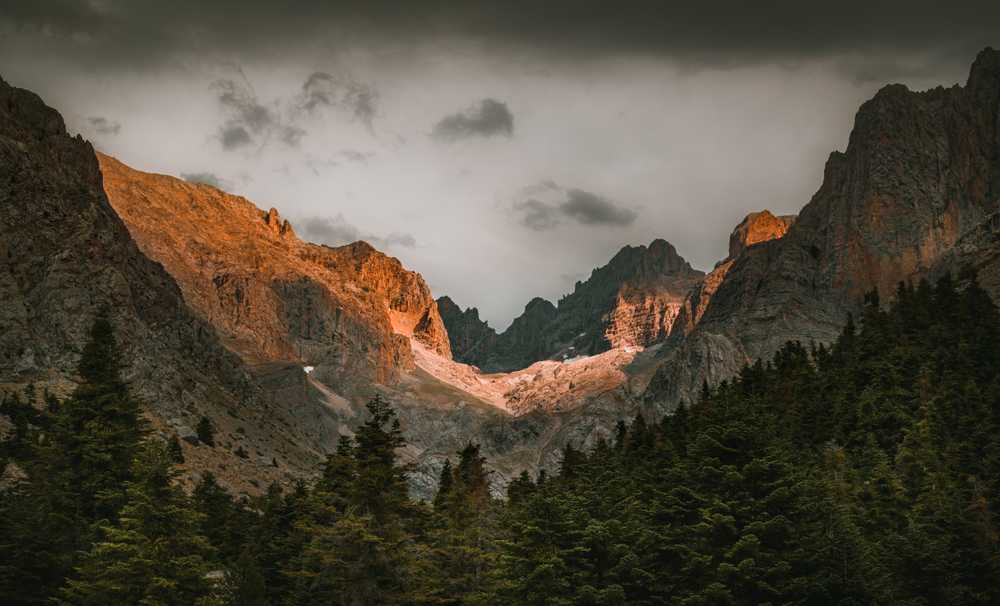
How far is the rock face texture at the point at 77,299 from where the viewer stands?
13875 cm

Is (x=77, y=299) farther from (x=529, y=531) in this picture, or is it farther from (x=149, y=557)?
(x=529, y=531)

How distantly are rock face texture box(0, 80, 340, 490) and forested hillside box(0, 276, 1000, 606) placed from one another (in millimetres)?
76382

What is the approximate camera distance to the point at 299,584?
A: 51.5 meters

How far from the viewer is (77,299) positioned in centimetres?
Answer: 15625

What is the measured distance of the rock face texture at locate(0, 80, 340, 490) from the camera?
455 ft

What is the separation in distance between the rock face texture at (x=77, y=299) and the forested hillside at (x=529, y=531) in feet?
251

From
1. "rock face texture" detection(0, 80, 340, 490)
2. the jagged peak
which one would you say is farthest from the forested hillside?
the jagged peak

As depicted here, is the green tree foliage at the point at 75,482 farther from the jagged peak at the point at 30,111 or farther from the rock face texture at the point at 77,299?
the jagged peak at the point at 30,111

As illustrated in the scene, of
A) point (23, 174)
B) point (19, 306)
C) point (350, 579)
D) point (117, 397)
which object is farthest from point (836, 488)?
point (23, 174)

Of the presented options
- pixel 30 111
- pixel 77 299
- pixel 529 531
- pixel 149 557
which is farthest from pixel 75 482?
pixel 30 111

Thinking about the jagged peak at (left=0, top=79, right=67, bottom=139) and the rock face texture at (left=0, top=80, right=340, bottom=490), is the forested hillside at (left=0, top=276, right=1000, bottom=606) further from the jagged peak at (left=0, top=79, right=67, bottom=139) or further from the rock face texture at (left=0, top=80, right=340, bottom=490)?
the jagged peak at (left=0, top=79, right=67, bottom=139)

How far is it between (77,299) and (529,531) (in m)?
135

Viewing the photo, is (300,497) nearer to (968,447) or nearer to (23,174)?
(968,447)

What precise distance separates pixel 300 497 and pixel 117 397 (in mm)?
18922
